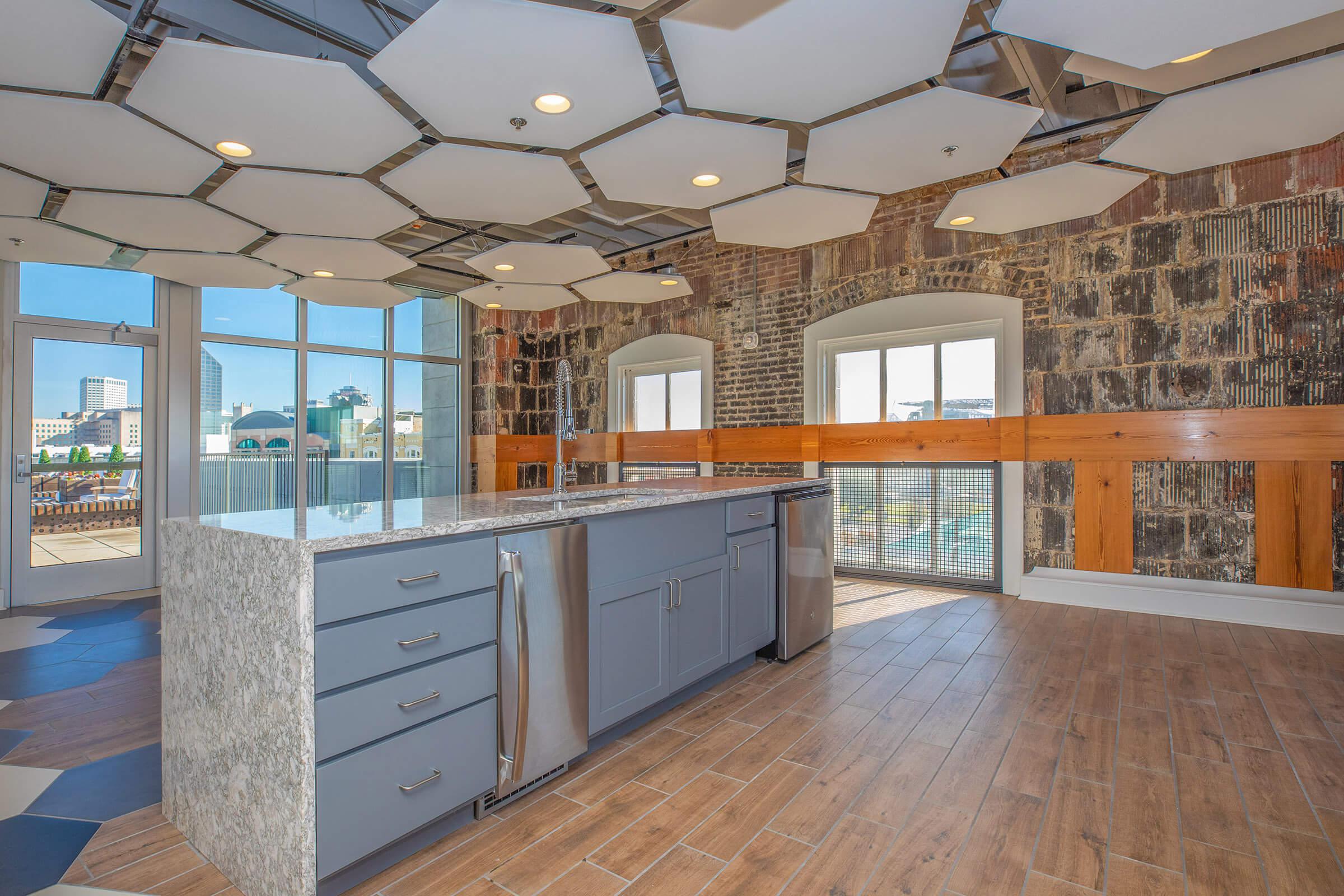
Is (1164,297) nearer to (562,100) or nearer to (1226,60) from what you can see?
(1226,60)

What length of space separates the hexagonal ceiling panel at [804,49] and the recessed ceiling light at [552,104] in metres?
0.52

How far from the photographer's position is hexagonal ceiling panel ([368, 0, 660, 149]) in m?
2.26

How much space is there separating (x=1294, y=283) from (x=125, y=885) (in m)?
5.92

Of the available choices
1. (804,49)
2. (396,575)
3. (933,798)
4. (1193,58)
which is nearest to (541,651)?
(396,575)

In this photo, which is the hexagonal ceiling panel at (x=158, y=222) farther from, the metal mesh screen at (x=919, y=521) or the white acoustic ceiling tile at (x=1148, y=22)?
the metal mesh screen at (x=919, y=521)

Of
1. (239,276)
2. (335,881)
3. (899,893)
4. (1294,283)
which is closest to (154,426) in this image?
(239,276)

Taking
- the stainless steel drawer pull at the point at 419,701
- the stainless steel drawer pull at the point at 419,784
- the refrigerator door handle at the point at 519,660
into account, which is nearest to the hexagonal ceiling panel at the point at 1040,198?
the refrigerator door handle at the point at 519,660

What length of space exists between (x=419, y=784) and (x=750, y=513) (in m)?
1.79

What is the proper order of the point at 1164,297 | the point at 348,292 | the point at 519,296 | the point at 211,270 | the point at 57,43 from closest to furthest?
1. the point at 57,43
2. the point at 1164,297
3. the point at 211,270
4. the point at 348,292
5. the point at 519,296

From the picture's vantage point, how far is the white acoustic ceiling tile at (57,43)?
6.95ft

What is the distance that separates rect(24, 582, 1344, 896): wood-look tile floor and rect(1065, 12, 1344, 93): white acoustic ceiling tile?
2.72 metres

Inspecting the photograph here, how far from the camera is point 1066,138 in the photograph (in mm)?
4074

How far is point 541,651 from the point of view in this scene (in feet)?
6.48

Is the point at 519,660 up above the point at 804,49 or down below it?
below
